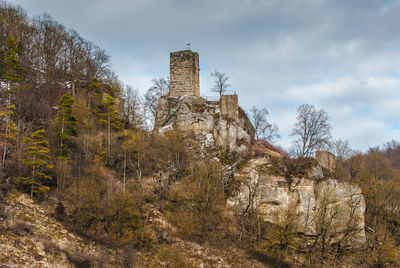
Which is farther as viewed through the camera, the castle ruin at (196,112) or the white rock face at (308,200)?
the castle ruin at (196,112)

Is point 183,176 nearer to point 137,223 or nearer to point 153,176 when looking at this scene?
point 153,176

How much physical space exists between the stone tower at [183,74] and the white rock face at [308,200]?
13117mm

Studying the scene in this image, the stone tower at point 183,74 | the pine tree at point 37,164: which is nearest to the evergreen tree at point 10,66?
the pine tree at point 37,164

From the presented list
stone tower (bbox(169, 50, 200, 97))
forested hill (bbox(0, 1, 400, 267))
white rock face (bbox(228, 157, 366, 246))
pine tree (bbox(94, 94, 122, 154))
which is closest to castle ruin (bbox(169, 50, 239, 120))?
stone tower (bbox(169, 50, 200, 97))

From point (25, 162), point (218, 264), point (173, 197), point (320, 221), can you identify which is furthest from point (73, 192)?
point (320, 221)

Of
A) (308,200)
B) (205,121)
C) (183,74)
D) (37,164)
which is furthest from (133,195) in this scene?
(183,74)

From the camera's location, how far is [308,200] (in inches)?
1264

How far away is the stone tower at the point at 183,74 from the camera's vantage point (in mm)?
42031

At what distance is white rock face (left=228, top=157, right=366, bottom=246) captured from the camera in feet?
102

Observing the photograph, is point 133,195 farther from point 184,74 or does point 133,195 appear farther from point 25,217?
point 184,74

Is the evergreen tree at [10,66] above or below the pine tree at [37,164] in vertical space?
above

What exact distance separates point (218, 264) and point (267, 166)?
11524 mm

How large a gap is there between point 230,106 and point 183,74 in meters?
7.55

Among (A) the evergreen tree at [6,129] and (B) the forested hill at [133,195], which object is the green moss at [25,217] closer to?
(B) the forested hill at [133,195]
